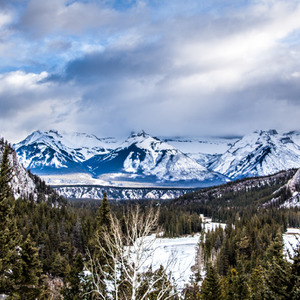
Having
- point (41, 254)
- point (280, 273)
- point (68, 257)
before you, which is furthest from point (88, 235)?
point (280, 273)

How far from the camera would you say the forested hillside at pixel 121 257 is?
2095 centimetres

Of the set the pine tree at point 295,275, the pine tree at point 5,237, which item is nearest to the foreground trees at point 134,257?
the pine tree at point 295,275

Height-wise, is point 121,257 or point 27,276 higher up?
point 121,257

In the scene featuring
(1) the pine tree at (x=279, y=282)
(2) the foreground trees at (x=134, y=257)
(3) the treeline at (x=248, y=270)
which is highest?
(2) the foreground trees at (x=134, y=257)

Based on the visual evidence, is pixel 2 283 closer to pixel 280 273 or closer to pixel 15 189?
pixel 280 273

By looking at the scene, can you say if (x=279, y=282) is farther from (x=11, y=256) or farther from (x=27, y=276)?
(x=27, y=276)

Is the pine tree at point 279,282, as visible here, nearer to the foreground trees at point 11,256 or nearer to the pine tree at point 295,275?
the pine tree at point 295,275

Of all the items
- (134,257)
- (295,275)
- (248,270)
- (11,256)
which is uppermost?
(134,257)

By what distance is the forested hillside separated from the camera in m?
21.0

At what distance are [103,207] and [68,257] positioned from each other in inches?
2435

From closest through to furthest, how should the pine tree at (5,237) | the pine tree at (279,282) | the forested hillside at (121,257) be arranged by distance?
the forested hillside at (121,257) → the pine tree at (279,282) → the pine tree at (5,237)

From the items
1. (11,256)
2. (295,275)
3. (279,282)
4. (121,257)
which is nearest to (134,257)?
(121,257)

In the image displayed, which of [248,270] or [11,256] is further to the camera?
[248,270]

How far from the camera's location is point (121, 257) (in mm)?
16969
